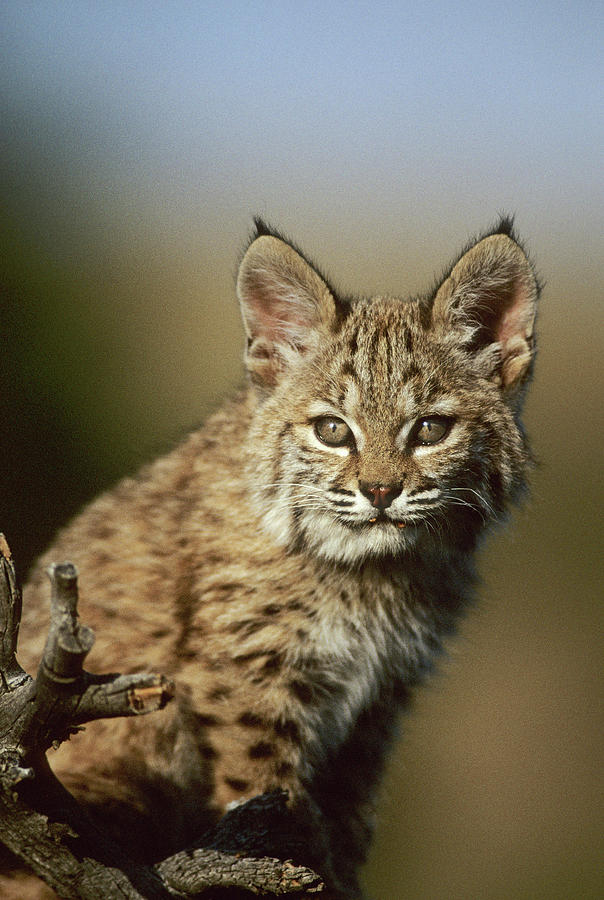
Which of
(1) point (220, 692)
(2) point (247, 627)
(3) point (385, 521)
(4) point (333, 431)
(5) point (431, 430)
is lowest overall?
(1) point (220, 692)

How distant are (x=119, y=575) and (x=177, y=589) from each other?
0.26 meters

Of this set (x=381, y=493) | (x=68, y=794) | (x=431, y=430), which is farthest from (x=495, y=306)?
(x=68, y=794)

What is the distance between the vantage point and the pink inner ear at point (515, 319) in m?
4.17

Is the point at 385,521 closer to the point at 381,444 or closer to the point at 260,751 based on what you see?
the point at 381,444

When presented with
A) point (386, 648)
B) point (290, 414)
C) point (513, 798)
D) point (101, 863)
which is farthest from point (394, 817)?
point (101, 863)

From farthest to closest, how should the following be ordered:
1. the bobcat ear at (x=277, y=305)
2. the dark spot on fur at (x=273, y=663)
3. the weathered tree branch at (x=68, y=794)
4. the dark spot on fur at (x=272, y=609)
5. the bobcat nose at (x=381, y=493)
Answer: the bobcat ear at (x=277, y=305)
the dark spot on fur at (x=272, y=609)
the dark spot on fur at (x=273, y=663)
the bobcat nose at (x=381, y=493)
the weathered tree branch at (x=68, y=794)

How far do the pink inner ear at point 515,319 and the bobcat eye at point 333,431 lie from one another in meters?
0.82

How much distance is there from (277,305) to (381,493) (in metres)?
1.12

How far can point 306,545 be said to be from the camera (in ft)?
13.8

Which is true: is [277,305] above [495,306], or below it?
below

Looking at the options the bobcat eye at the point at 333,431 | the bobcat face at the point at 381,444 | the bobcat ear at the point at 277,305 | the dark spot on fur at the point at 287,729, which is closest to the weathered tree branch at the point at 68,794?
the dark spot on fur at the point at 287,729

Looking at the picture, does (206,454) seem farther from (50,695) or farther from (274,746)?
(50,695)

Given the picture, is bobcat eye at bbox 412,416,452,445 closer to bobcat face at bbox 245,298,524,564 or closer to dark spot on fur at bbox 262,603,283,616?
bobcat face at bbox 245,298,524,564

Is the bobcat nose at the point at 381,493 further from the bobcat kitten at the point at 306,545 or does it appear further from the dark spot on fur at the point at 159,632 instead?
the dark spot on fur at the point at 159,632
